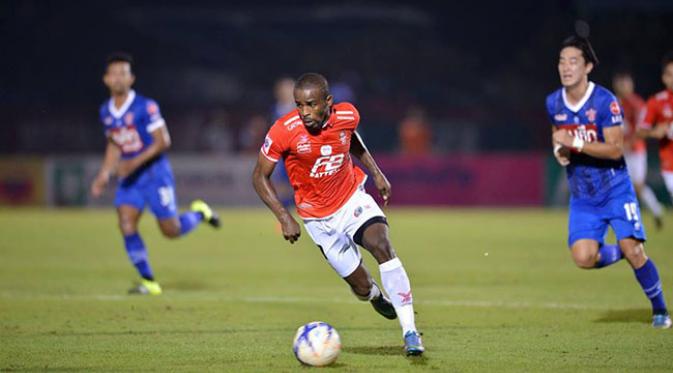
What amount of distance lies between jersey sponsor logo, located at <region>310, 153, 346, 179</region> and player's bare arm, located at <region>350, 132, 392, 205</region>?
1.25 feet

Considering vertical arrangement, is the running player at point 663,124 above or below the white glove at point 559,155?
below

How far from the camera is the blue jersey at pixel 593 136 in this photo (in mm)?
8516

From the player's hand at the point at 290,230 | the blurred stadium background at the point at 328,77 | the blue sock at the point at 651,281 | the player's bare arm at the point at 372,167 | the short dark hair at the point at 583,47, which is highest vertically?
the short dark hair at the point at 583,47

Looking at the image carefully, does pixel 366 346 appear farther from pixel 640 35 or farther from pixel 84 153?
pixel 640 35

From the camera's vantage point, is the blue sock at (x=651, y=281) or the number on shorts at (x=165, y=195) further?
the number on shorts at (x=165, y=195)

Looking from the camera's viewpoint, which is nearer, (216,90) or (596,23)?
(596,23)

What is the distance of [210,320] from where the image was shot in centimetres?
933

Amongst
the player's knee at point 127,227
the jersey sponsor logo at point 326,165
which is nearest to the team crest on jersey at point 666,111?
the jersey sponsor logo at point 326,165

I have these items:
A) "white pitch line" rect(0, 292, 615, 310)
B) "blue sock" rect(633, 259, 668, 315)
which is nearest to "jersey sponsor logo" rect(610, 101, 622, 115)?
"blue sock" rect(633, 259, 668, 315)

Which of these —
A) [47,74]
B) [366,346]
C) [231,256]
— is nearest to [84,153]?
[47,74]

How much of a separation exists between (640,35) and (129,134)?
2009cm

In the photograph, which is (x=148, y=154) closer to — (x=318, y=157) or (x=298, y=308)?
(x=298, y=308)

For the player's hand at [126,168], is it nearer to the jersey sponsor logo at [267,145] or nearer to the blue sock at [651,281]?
the jersey sponsor logo at [267,145]

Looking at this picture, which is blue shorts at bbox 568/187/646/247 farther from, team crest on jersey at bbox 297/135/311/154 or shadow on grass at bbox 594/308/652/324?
team crest on jersey at bbox 297/135/311/154
